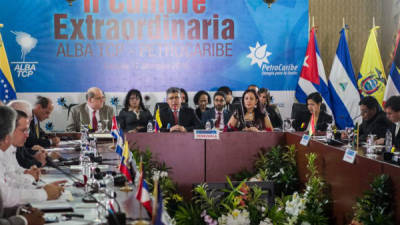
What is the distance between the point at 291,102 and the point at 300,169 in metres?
2.84

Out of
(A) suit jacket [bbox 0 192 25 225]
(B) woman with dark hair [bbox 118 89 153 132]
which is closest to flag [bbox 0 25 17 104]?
(B) woman with dark hair [bbox 118 89 153 132]

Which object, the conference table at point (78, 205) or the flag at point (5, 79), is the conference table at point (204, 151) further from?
the flag at point (5, 79)

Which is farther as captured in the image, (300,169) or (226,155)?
(226,155)

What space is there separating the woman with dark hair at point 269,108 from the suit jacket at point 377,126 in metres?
1.53

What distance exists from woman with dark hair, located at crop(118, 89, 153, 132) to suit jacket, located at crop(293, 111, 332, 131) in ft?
6.65

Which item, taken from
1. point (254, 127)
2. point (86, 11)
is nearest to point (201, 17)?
point (86, 11)

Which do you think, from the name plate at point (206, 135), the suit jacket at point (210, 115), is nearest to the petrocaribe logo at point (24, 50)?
the suit jacket at point (210, 115)

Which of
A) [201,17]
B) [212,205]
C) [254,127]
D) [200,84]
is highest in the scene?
[201,17]

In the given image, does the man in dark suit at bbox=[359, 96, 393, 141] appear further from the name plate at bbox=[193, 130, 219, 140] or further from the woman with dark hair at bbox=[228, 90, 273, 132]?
the name plate at bbox=[193, 130, 219, 140]

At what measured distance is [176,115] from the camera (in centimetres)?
614

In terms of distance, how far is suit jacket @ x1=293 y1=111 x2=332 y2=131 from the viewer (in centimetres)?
610

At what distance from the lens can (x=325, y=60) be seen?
7.46m

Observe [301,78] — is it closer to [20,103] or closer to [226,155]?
[226,155]

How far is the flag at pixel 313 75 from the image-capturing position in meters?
7.07
